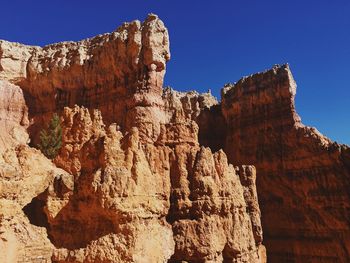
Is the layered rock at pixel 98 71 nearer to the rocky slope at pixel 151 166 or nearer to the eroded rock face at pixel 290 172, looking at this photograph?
the rocky slope at pixel 151 166

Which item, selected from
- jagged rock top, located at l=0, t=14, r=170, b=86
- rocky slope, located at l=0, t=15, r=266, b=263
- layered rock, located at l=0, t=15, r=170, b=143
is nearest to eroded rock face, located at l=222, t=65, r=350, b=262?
layered rock, located at l=0, t=15, r=170, b=143

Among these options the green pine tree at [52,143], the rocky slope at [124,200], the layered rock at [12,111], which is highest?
the layered rock at [12,111]

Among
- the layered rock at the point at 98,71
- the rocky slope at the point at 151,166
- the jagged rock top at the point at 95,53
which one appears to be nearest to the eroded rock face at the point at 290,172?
the rocky slope at the point at 151,166

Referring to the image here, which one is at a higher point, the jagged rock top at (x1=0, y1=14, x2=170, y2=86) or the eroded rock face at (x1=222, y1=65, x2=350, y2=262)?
the jagged rock top at (x1=0, y1=14, x2=170, y2=86)

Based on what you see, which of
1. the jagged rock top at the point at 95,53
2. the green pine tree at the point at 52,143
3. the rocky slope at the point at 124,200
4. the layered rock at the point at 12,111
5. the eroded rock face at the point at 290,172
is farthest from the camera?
the layered rock at the point at 12,111

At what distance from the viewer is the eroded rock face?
105 feet

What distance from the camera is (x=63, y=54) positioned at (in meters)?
41.7

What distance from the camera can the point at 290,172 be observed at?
3450 centimetres

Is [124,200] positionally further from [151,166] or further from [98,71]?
[98,71]

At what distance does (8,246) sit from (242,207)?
9189 mm

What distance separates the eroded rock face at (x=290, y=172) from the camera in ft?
105

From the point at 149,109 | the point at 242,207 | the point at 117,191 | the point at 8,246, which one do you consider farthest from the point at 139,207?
the point at 149,109

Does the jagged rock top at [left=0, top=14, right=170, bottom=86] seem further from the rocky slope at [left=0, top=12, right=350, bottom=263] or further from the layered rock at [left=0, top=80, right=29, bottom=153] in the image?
the layered rock at [left=0, top=80, right=29, bottom=153]

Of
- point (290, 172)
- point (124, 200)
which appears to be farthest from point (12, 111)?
point (124, 200)
